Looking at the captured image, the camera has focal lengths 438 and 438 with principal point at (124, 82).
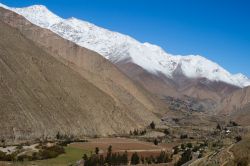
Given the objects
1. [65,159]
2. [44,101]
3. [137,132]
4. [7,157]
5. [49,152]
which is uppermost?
[44,101]

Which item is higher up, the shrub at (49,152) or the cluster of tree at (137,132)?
the cluster of tree at (137,132)

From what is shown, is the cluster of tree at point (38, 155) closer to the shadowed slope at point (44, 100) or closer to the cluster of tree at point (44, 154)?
the cluster of tree at point (44, 154)

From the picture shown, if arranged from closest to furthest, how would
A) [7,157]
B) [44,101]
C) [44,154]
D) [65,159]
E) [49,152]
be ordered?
1. [7,157]
2. [65,159]
3. [44,154]
4. [49,152]
5. [44,101]

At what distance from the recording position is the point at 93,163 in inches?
1743

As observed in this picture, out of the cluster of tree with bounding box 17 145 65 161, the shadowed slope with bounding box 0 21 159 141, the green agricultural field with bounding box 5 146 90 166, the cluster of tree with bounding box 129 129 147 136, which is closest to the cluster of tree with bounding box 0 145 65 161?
the cluster of tree with bounding box 17 145 65 161

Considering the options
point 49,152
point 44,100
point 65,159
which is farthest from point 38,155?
point 44,100

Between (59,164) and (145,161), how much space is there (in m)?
9.38

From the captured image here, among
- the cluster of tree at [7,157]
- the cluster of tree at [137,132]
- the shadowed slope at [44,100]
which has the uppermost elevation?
the shadowed slope at [44,100]

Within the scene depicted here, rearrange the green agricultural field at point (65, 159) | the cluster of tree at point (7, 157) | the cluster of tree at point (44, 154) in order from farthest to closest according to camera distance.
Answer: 1. the cluster of tree at point (44, 154)
2. the cluster of tree at point (7, 157)
3. the green agricultural field at point (65, 159)

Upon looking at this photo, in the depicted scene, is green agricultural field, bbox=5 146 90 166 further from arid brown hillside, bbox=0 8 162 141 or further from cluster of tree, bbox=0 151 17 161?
arid brown hillside, bbox=0 8 162 141

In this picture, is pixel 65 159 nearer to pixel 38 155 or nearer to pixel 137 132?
pixel 38 155

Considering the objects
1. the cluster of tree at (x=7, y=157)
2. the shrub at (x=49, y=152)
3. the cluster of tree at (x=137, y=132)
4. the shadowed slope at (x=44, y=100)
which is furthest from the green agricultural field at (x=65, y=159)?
the cluster of tree at (x=137, y=132)

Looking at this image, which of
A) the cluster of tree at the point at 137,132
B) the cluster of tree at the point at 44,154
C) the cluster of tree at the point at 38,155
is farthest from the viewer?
the cluster of tree at the point at 137,132

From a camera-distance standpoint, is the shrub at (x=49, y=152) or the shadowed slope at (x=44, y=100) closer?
the shrub at (x=49, y=152)
